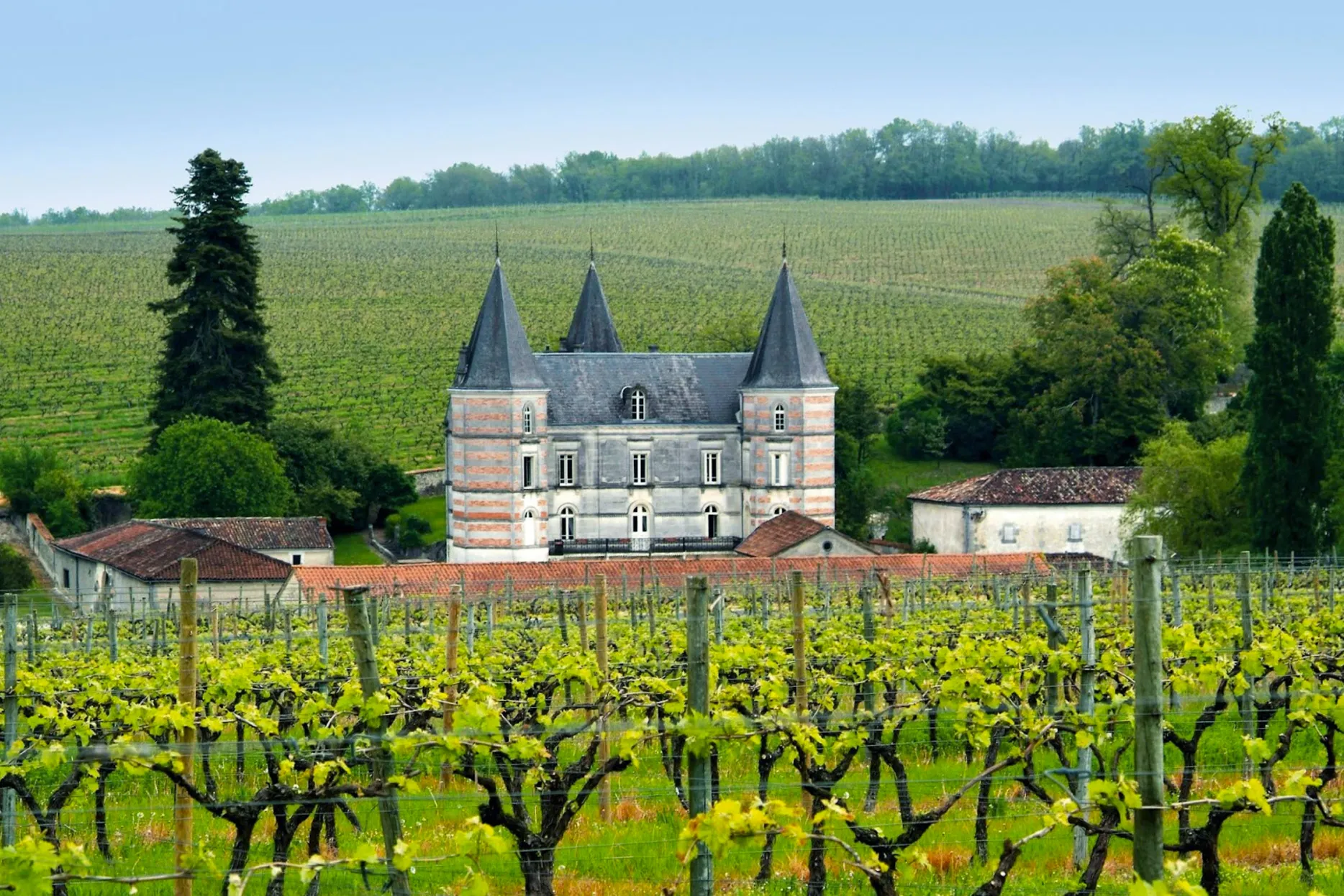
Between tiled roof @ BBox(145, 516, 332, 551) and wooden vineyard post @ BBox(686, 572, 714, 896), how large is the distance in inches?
1754

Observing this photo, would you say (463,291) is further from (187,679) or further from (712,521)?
(187,679)

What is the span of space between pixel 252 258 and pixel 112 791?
5228cm

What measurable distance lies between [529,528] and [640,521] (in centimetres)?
425

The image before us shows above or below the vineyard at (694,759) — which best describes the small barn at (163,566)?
below

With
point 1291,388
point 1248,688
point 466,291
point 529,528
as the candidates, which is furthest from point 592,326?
point 1248,688

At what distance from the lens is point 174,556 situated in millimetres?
52625

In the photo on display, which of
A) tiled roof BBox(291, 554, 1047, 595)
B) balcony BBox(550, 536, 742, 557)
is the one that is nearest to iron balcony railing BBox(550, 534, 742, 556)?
balcony BBox(550, 536, 742, 557)

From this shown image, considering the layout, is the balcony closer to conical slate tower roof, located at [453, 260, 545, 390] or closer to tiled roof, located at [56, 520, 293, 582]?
conical slate tower roof, located at [453, 260, 545, 390]

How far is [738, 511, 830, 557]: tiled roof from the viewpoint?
190 feet

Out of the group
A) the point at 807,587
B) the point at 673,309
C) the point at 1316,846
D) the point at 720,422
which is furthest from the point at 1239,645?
the point at 673,309

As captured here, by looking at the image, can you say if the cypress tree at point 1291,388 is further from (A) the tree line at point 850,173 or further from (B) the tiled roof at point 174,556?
(A) the tree line at point 850,173

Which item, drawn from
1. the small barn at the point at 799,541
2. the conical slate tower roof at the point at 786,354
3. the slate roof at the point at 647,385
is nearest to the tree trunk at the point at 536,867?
the small barn at the point at 799,541

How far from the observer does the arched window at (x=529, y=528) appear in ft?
200

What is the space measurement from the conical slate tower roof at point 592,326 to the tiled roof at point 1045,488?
40.0 feet
